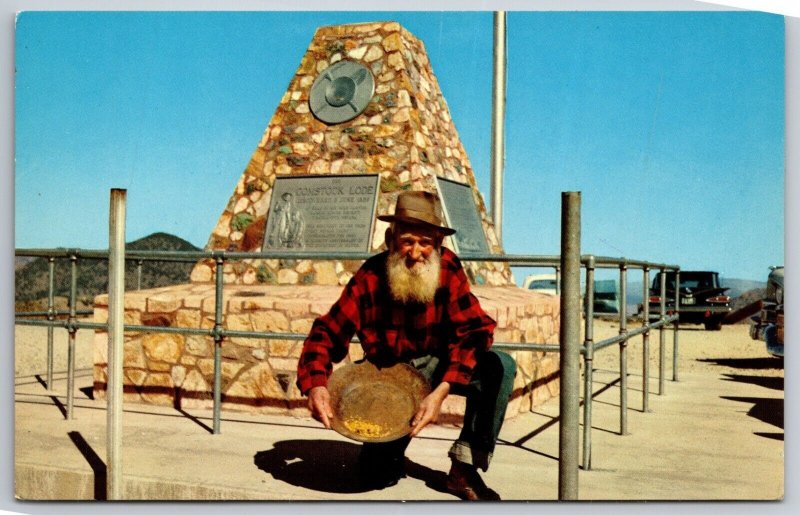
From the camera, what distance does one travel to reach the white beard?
3889mm

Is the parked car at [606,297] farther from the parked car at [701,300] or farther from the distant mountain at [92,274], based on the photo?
the parked car at [701,300]

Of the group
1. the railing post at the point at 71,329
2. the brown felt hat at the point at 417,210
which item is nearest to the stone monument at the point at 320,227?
the railing post at the point at 71,329

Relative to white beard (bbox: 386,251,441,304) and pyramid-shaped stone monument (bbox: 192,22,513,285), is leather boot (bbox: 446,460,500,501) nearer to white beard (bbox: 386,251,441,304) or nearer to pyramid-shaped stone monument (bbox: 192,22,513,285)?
white beard (bbox: 386,251,441,304)

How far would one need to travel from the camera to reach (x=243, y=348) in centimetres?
545

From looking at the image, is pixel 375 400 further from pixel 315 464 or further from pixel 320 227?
pixel 320 227

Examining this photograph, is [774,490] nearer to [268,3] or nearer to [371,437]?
[371,437]

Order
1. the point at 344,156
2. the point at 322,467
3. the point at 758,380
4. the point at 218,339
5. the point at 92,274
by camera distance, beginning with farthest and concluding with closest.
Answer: the point at 92,274
the point at 758,380
the point at 344,156
the point at 218,339
the point at 322,467

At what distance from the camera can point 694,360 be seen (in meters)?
9.23

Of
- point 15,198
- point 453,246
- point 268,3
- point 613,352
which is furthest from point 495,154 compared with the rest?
point 613,352

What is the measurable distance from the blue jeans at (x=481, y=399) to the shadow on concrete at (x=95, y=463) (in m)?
1.70

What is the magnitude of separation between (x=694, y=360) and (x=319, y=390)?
6.62 meters

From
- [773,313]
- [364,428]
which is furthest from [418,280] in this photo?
[773,313]

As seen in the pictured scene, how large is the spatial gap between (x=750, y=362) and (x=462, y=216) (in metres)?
4.57

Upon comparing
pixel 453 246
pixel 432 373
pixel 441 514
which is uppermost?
pixel 453 246
